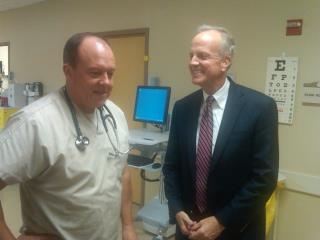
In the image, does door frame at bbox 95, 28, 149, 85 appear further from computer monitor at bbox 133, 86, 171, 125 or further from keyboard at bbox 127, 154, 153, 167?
keyboard at bbox 127, 154, 153, 167

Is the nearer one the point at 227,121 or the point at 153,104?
the point at 227,121

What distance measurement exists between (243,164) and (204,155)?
18cm

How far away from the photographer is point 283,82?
2645 millimetres

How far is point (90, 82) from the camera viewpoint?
1151mm

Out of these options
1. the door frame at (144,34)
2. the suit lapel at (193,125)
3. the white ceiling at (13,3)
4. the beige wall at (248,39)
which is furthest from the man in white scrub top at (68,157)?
the white ceiling at (13,3)

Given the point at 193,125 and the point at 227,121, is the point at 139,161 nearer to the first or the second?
the point at 193,125

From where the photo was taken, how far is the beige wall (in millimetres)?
2537

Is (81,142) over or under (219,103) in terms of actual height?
under

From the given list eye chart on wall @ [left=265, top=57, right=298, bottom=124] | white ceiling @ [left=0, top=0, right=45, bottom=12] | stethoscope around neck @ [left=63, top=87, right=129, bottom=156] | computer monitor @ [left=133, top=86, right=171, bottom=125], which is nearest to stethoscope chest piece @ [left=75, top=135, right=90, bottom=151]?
stethoscope around neck @ [left=63, top=87, right=129, bottom=156]

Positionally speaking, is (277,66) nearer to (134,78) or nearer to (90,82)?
(134,78)

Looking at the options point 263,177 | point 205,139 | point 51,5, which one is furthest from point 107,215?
point 51,5

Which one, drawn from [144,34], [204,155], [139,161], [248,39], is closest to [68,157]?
[204,155]

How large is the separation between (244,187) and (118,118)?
25.2 inches

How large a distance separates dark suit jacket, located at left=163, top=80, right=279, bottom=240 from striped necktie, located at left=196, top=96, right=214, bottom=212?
0.03 m
